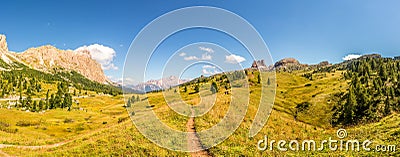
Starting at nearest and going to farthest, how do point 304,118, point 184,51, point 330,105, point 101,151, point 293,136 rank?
point 184,51 → point 101,151 → point 293,136 → point 304,118 → point 330,105

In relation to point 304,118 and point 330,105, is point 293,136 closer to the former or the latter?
point 304,118

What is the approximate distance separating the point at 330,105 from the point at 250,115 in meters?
132

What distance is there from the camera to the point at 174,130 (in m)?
27.5

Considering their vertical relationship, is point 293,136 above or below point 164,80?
below

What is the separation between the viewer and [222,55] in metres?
14.6

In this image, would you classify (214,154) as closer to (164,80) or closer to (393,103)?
A: (164,80)

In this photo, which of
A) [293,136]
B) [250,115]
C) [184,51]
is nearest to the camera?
[184,51]

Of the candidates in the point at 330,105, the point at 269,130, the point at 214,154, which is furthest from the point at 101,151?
the point at 330,105

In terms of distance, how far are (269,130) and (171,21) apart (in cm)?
2136

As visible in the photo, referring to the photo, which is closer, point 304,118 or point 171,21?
point 171,21

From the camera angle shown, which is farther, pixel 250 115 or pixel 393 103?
pixel 393 103

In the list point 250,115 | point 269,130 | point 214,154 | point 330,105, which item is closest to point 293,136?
point 269,130

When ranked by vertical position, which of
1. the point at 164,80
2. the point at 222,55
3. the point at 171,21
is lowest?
the point at 164,80

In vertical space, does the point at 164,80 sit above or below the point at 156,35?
below
